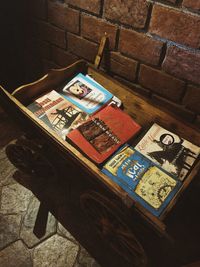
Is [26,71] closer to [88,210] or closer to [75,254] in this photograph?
[88,210]

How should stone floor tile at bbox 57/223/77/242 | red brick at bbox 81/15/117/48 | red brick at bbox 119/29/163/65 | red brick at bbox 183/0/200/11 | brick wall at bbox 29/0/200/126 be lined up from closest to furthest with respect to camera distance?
red brick at bbox 183/0/200/11 < brick wall at bbox 29/0/200/126 < red brick at bbox 119/29/163/65 < red brick at bbox 81/15/117/48 < stone floor tile at bbox 57/223/77/242

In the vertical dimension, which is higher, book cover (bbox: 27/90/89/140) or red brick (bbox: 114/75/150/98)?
red brick (bbox: 114/75/150/98)

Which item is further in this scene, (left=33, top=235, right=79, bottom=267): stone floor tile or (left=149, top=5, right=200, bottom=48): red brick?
(left=33, top=235, right=79, bottom=267): stone floor tile

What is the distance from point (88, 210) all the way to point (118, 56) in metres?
0.84

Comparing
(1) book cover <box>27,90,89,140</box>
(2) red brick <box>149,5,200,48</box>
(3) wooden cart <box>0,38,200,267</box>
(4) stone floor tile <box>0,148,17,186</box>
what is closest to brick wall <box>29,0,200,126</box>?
(2) red brick <box>149,5,200,48</box>

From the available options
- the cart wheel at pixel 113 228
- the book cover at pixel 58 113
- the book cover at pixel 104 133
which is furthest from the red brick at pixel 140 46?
the cart wheel at pixel 113 228

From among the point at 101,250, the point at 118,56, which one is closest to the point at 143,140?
the point at 118,56

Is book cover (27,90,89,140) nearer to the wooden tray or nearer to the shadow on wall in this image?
the wooden tray

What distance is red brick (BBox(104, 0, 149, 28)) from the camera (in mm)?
1151

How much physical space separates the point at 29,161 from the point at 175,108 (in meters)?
0.91

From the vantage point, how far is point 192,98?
1254mm

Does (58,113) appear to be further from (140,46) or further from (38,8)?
(38,8)

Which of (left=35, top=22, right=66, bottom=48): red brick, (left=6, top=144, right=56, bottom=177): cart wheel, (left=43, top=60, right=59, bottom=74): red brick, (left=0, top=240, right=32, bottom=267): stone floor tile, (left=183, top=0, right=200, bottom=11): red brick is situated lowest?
(left=0, top=240, right=32, bottom=267): stone floor tile

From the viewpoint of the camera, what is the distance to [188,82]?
1216mm
